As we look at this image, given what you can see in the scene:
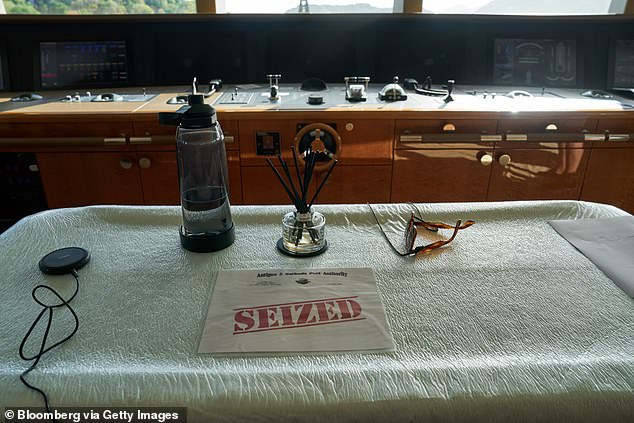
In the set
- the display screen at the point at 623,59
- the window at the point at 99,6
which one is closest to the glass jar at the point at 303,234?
the window at the point at 99,6

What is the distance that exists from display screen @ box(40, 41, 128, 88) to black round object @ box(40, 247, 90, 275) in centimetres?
186

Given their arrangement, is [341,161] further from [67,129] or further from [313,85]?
[67,129]

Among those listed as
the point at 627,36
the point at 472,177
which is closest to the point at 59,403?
the point at 472,177

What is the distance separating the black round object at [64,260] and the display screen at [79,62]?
1.86 meters

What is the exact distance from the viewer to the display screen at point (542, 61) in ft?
8.39

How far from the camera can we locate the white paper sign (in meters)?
0.69

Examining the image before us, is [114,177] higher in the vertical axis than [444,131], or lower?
lower

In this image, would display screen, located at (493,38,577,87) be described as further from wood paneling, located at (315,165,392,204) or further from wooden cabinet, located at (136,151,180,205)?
wooden cabinet, located at (136,151,180,205)

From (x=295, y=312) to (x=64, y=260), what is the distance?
1.48ft

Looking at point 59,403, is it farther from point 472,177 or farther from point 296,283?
point 472,177

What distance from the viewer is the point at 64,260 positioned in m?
0.88

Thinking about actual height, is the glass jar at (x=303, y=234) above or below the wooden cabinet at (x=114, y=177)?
above

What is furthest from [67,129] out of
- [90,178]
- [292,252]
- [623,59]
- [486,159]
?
[623,59]

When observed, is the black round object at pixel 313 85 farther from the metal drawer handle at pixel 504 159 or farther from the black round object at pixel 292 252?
the black round object at pixel 292 252
